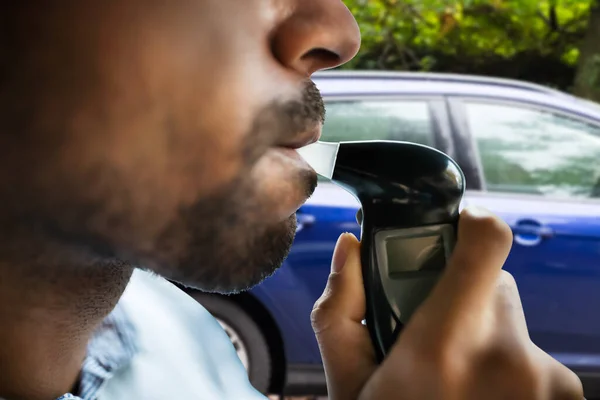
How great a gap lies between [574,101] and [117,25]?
2.10m

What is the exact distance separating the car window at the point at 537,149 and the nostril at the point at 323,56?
166 centimetres

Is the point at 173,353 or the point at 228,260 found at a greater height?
the point at 228,260

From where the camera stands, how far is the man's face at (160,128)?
54 centimetres

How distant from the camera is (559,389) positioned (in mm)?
604

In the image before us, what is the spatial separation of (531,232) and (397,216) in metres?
1.54

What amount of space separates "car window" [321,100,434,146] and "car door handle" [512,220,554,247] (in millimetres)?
365

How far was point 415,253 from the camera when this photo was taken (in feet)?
2.13

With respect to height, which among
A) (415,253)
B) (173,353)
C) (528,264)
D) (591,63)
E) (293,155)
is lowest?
(591,63)

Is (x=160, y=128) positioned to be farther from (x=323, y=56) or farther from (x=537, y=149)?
(x=537, y=149)

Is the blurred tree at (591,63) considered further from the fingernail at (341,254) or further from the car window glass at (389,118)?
the fingernail at (341,254)

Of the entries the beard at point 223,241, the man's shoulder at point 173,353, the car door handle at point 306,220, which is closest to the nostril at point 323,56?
the beard at point 223,241

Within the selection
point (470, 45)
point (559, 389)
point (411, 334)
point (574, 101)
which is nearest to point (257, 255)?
point (411, 334)

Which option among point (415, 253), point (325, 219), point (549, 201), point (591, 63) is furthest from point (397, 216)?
point (591, 63)

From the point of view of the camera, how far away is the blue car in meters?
2.02
